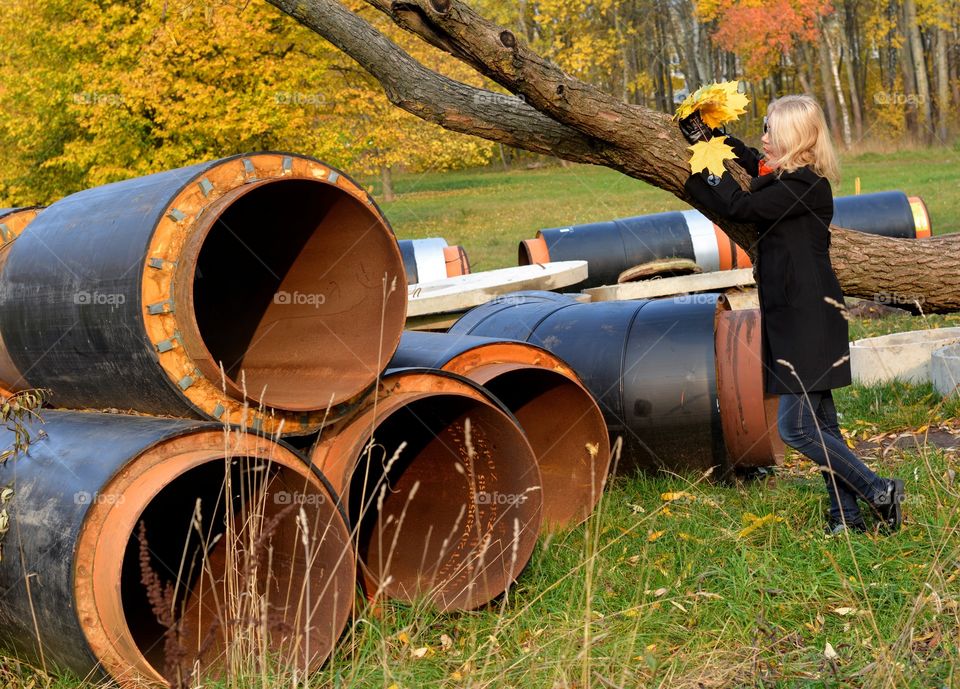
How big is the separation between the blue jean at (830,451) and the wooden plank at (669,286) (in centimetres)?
702

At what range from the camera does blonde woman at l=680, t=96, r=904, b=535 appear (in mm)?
4477

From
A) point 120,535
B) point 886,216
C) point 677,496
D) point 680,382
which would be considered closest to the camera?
point 120,535

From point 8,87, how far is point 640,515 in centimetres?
1858

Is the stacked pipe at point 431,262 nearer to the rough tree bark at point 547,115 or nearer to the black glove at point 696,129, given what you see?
the rough tree bark at point 547,115

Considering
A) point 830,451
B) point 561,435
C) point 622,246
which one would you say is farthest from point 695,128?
point 622,246

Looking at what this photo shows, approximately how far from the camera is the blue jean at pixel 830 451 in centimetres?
447

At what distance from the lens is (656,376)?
5730 millimetres

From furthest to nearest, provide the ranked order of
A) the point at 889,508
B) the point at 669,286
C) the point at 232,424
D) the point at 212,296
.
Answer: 1. the point at 669,286
2. the point at 212,296
3. the point at 889,508
4. the point at 232,424

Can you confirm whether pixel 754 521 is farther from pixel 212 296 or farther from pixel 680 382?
pixel 212 296

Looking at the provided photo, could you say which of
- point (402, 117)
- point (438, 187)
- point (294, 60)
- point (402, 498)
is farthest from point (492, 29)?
point (438, 187)

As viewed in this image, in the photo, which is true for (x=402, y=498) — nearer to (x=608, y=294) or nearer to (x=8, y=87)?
(x=608, y=294)

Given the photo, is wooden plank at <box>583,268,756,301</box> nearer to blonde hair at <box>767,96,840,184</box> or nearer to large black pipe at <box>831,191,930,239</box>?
large black pipe at <box>831,191,930,239</box>

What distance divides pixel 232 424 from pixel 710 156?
249cm

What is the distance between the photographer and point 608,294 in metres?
11.7
